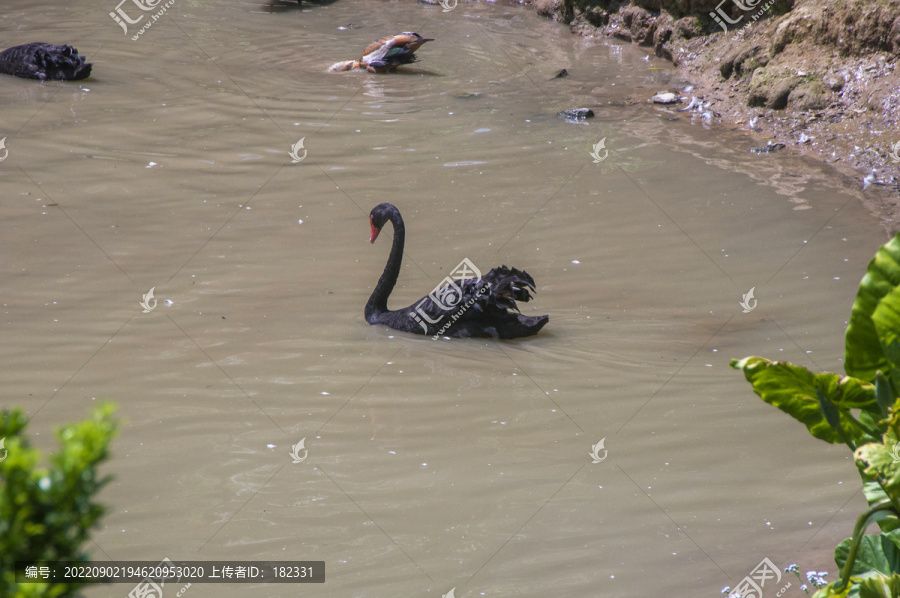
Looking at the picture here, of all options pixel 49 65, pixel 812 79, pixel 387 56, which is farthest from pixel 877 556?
pixel 49 65

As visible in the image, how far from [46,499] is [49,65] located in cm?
1048

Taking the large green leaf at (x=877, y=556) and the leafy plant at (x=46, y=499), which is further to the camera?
the large green leaf at (x=877, y=556)

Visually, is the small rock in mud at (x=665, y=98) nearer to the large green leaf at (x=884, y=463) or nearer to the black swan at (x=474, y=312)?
the black swan at (x=474, y=312)

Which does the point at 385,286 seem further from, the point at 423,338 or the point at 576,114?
the point at 576,114

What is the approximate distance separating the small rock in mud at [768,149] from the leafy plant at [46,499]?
27.6ft

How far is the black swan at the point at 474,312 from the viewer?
500cm

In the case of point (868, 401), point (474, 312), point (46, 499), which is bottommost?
point (474, 312)

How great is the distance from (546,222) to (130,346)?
3.65 meters

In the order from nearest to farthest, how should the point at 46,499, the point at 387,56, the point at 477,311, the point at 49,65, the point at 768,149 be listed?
the point at 46,499 < the point at 477,311 < the point at 768,149 < the point at 49,65 < the point at 387,56

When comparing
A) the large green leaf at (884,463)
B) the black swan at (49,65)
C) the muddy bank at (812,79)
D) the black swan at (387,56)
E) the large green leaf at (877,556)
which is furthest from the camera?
the black swan at (387,56)

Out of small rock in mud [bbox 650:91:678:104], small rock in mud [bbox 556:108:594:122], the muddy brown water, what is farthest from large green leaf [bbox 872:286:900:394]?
small rock in mud [bbox 650:91:678:104]

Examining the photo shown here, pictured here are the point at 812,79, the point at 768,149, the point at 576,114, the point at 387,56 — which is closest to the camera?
the point at 768,149

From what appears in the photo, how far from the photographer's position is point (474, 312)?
16.7 feet

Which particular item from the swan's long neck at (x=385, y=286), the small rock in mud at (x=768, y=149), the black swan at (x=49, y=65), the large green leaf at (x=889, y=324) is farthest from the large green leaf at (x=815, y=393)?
the black swan at (x=49, y=65)
